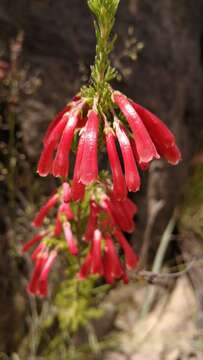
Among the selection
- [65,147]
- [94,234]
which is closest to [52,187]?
[94,234]

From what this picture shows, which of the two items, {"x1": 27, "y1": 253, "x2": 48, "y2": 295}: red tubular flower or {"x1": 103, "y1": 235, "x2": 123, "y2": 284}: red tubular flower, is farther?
{"x1": 27, "y1": 253, "x2": 48, "y2": 295}: red tubular flower

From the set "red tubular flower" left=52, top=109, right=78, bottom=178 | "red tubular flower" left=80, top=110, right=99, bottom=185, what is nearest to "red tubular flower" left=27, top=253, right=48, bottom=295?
"red tubular flower" left=52, top=109, right=78, bottom=178

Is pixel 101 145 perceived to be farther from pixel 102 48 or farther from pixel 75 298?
pixel 75 298

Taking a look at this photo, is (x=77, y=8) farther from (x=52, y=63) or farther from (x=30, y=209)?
(x=30, y=209)

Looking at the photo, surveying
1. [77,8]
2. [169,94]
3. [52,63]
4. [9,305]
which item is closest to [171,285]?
[9,305]

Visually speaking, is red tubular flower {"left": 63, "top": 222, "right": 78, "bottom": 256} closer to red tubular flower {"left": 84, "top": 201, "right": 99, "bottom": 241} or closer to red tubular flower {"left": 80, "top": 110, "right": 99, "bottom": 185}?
red tubular flower {"left": 84, "top": 201, "right": 99, "bottom": 241}

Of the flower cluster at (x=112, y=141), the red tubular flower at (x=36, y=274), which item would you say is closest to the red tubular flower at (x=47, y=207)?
the red tubular flower at (x=36, y=274)
